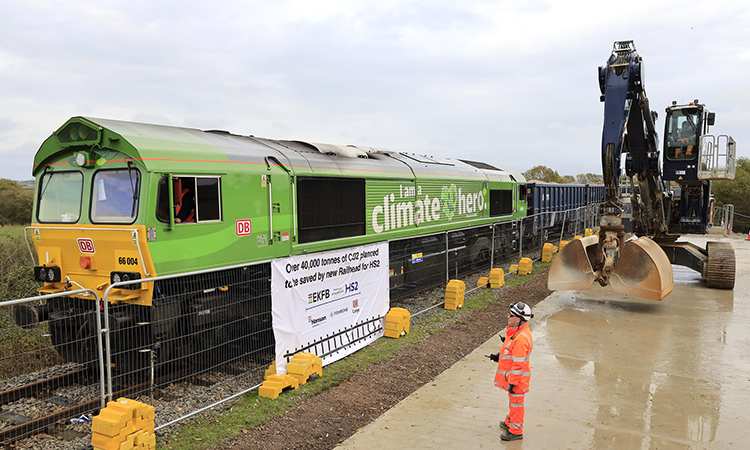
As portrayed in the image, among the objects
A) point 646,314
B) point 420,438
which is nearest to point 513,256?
point 646,314

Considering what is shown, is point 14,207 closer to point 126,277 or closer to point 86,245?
point 86,245

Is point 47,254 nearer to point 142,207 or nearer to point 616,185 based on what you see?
point 142,207

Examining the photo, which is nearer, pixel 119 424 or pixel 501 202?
pixel 119 424

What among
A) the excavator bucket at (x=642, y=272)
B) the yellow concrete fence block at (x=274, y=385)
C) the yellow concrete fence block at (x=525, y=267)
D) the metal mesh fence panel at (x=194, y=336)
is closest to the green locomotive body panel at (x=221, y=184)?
the metal mesh fence panel at (x=194, y=336)

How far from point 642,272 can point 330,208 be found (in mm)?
6237

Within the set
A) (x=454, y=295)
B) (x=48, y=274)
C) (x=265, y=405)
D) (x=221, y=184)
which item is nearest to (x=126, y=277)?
(x=48, y=274)

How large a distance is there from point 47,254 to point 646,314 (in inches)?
415

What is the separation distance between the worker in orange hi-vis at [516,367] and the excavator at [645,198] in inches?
227

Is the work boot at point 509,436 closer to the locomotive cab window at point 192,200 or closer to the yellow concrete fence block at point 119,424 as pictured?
the yellow concrete fence block at point 119,424

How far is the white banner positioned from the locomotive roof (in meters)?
1.65

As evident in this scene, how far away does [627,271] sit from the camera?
9.98 m

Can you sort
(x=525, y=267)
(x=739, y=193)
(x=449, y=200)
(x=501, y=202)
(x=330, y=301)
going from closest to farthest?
(x=330, y=301) < (x=449, y=200) < (x=525, y=267) < (x=501, y=202) < (x=739, y=193)

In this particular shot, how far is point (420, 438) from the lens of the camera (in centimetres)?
500

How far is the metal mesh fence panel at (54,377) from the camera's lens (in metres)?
5.32
